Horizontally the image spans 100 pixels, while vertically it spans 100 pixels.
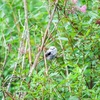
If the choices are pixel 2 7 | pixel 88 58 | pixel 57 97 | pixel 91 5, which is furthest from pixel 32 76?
pixel 2 7

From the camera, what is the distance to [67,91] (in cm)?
189

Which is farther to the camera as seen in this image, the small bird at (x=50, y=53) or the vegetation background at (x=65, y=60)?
the small bird at (x=50, y=53)

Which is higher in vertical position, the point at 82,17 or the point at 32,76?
the point at 82,17

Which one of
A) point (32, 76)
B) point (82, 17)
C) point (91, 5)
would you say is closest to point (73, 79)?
point (32, 76)

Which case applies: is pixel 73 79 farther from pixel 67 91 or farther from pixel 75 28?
pixel 75 28

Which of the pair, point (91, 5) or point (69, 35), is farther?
point (91, 5)

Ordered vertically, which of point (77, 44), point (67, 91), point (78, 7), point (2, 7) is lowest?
point (2, 7)

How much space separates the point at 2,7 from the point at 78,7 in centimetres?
165

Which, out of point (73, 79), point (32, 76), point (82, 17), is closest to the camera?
point (73, 79)

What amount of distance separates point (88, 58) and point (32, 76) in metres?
0.30

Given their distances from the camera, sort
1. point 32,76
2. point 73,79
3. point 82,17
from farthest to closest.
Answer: point 82,17 → point 32,76 → point 73,79

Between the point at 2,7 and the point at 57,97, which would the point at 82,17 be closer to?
the point at 57,97

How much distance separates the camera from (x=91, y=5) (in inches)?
87.6

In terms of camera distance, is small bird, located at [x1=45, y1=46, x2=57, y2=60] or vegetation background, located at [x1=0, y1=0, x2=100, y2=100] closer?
vegetation background, located at [x1=0, y1=0, x2=100, y2=100]
